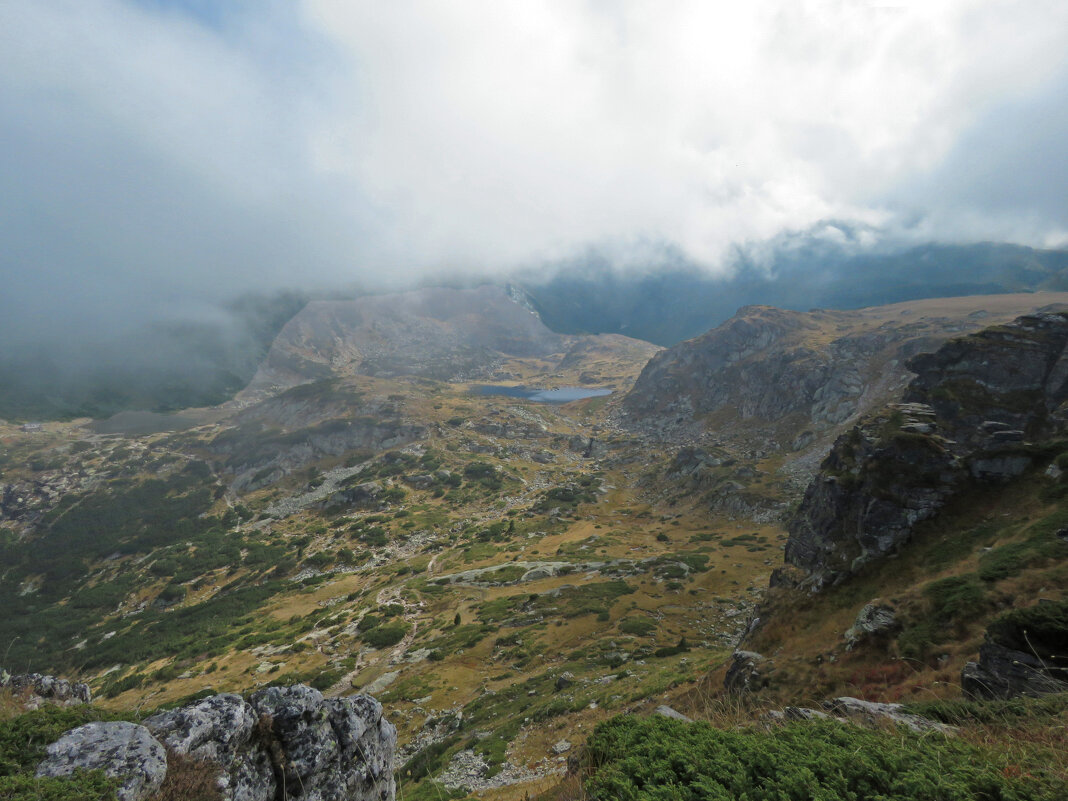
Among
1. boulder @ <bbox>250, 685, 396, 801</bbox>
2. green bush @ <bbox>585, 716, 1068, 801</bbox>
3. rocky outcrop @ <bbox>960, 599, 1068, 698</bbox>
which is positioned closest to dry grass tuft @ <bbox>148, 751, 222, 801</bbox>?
boulder @ <bbox>250, 685, 396, 801</bbox>

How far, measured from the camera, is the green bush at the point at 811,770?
5.08 meters

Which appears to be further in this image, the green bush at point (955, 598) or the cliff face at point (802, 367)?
the cliff face at point (802, 367)

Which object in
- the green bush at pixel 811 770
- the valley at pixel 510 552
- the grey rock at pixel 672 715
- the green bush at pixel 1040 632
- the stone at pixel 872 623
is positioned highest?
the green bush at pixel 811 770

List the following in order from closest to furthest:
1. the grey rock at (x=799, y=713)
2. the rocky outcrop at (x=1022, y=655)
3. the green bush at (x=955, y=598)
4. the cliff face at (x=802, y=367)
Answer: the grey rock at (x=799, y=713), the rocky outcrop at (x=1022, y=655), the green bush at (x=955, y=598), the cliff face at (x=802, y=367)

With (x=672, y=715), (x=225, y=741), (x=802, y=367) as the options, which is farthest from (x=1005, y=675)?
(x=802, y=367)

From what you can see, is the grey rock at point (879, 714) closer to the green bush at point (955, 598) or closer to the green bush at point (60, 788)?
the green bush at point (955, 598)

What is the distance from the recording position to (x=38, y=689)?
1170 cm

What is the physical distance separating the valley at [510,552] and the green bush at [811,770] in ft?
18.4

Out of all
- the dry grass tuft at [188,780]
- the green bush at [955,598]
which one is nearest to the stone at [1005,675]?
the green bush at [955,598]

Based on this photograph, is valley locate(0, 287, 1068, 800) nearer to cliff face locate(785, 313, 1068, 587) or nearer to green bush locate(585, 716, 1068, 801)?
cliff face locate(785, 313, 1068, 587)

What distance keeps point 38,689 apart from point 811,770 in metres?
19.2

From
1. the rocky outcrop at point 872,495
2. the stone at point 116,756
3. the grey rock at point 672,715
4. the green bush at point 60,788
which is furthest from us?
the rocky outcrop at point 872,495

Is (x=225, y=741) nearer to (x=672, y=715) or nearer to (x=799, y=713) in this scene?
(x=672, y=715)

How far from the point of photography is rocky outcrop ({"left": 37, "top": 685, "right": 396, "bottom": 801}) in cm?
754
